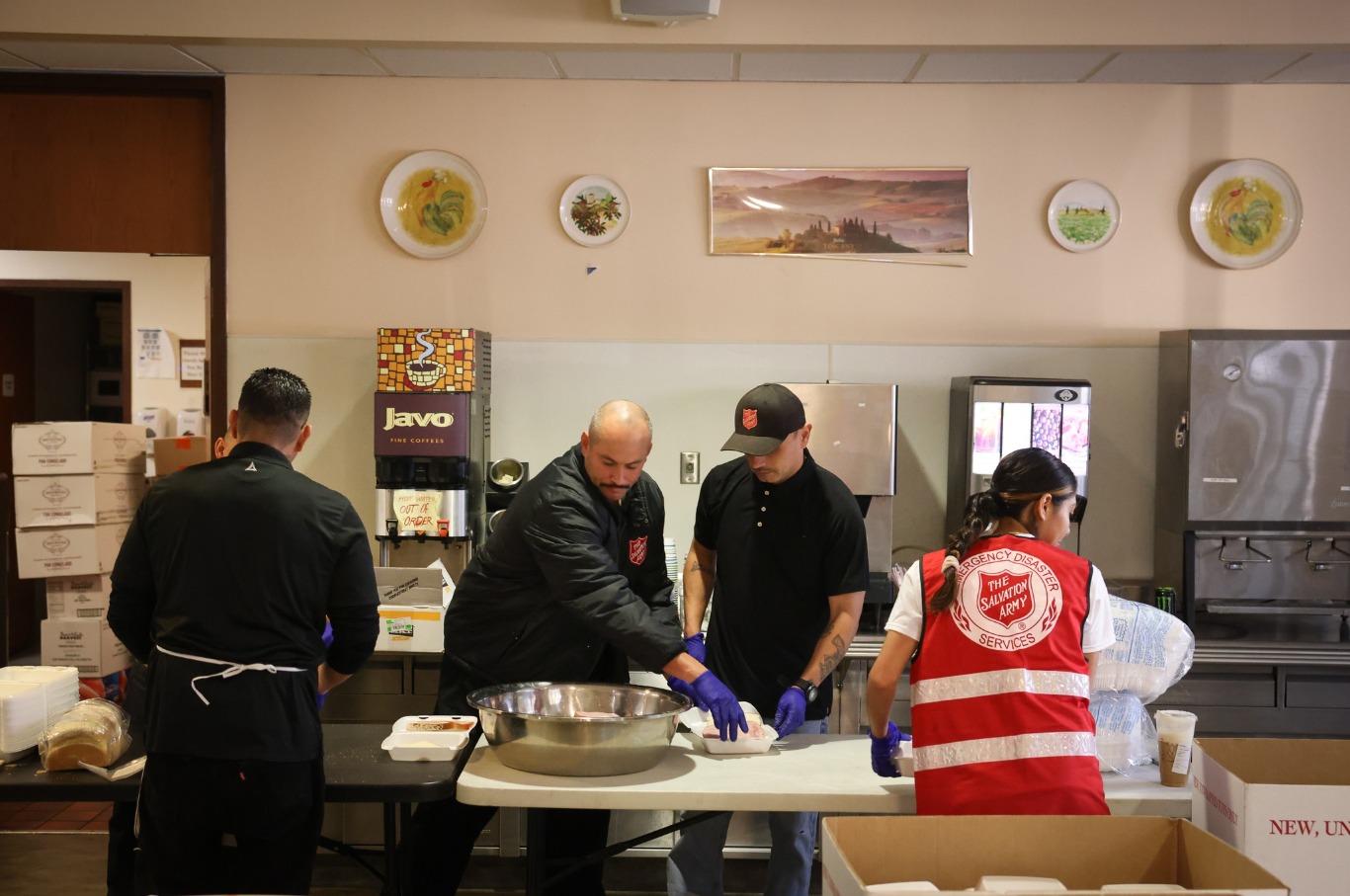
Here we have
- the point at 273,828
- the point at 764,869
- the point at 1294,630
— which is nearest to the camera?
the point at 273,828

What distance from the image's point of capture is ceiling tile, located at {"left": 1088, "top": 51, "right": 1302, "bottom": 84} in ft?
13.7

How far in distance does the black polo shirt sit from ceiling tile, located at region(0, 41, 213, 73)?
2934 mm

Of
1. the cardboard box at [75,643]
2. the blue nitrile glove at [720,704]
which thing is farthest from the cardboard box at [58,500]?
the blue nitrile glove at [720,704]

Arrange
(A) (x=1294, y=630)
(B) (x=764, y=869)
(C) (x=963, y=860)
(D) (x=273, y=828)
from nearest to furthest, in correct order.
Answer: (C) (x=963, y=860) → (D) (x=273, y=828) → (B) (x=764, y=869) → (A) (x=1294, y=630)

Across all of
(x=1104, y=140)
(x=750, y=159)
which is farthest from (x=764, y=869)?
(x=1104, y=140)

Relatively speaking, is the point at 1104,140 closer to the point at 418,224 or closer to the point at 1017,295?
the point at 1017,295

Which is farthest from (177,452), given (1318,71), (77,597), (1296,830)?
(1318,71)

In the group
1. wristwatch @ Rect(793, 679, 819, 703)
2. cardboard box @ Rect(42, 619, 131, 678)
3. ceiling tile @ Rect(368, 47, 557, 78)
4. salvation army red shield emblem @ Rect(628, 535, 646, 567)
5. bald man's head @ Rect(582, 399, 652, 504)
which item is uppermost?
ceiling tile @ Rect(368, 47, 557, 78)

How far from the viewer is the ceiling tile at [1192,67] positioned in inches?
165

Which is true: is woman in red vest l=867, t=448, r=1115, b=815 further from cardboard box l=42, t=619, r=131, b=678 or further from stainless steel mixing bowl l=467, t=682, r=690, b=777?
cardboard box l=42, t=619, r=131, b=678

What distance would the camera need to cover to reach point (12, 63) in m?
4.49

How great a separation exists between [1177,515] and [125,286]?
6.25 meters

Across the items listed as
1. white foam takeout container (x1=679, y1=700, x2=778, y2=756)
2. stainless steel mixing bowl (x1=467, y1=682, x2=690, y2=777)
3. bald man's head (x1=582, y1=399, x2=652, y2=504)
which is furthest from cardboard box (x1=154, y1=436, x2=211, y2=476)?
white foam takeout container (x1=679, y1=700, x2=778, y2=756)

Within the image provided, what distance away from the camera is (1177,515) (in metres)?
4.35
